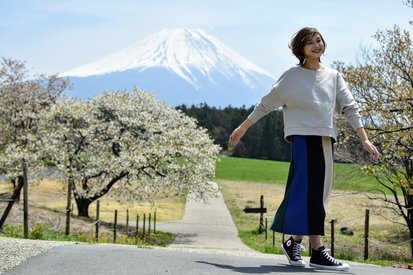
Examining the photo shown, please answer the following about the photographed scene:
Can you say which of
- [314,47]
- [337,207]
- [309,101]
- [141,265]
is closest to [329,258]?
[309,101]

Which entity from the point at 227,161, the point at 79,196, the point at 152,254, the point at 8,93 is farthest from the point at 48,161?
the point at 227,161

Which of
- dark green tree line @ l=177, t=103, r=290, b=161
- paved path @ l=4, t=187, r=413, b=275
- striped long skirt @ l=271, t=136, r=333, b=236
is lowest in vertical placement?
paved path @ l=4, t=187, r=413, b=275

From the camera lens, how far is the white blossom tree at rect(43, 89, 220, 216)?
2956 cm

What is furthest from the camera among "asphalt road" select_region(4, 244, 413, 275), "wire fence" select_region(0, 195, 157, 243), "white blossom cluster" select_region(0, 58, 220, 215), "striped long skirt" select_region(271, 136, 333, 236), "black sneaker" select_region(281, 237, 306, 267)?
"white blossom cluster" select_region(0, 58, 220, 215)

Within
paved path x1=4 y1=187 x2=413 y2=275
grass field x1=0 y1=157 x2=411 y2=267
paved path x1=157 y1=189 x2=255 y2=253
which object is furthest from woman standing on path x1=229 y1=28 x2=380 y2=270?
paved path x1=157 y1=189 x2=255 y2=253

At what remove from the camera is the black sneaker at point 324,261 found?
19.6ft

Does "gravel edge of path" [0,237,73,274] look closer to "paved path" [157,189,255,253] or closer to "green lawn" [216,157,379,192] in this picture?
"paved path" [157,189,255,253]

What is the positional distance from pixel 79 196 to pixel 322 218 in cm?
2475

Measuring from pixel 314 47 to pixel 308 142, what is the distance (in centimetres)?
87

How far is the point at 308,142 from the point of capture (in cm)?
599

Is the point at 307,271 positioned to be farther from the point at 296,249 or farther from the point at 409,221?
the point at 409,221

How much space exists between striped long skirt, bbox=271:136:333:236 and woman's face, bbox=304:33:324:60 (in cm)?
77

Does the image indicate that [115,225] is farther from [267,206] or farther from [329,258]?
[267,206]

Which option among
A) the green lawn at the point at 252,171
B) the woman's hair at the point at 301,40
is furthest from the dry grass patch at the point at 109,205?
the green lawn at the point at 252,171
